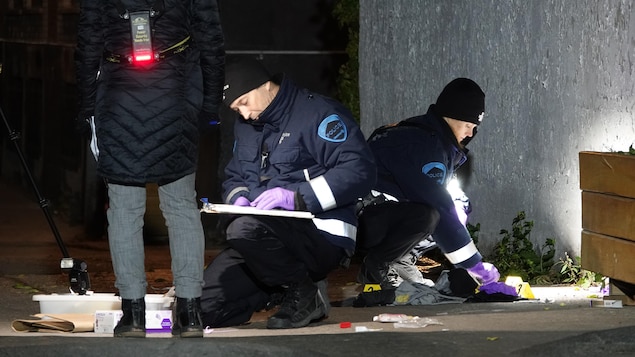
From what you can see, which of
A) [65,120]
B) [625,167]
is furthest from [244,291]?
[65,120]

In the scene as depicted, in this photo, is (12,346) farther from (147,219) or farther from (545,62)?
(147,219)

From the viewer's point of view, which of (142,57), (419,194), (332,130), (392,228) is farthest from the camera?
(392,228)

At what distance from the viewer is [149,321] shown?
696 centimetres

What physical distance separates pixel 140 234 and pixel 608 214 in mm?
2815

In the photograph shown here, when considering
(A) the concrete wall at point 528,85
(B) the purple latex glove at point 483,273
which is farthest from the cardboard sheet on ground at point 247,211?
(A) the concrete wall at point 528,85

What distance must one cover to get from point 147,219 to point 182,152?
22.5ft

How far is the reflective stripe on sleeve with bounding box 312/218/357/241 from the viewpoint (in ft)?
24.2

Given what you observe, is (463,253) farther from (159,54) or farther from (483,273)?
(159,54)

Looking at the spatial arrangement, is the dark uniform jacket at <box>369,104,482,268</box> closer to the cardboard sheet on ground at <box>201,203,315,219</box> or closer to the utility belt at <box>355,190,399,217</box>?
the utility belt at <box>355,190,399,217</box>

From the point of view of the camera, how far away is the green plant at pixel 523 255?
9.28 metres

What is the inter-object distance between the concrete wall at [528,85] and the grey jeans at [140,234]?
299cm

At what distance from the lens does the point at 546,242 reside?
30.5 feet

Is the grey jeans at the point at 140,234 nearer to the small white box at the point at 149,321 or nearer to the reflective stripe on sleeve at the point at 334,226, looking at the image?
the small white box at the point at 149,321

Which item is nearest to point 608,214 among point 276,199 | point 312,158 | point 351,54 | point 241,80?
point 312,158
